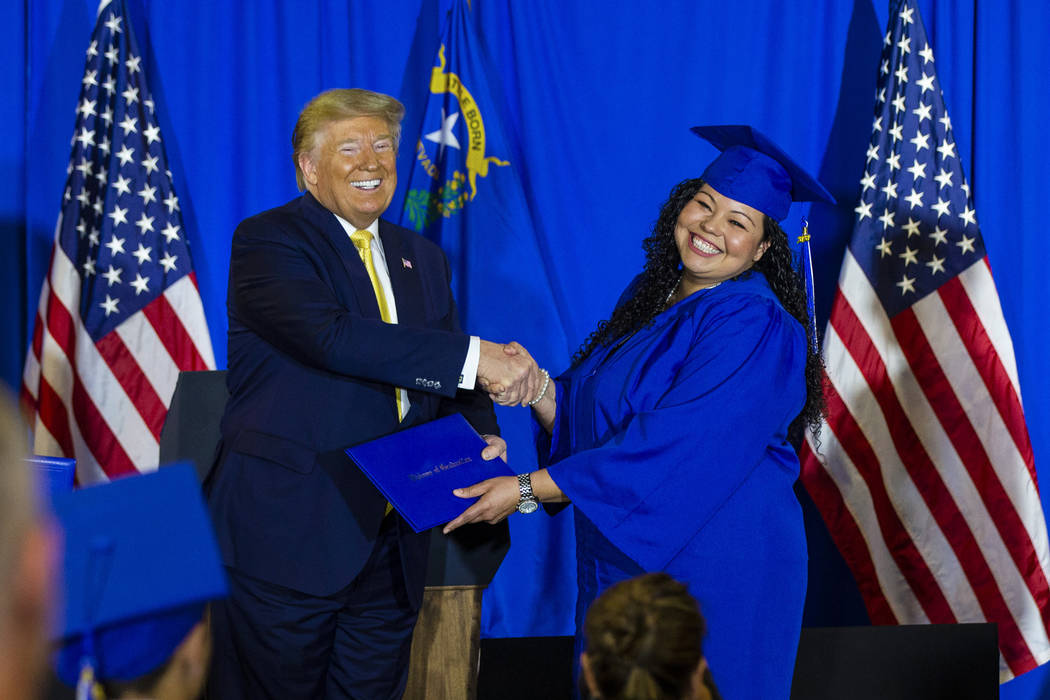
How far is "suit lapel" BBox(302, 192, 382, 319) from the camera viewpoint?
2.50m

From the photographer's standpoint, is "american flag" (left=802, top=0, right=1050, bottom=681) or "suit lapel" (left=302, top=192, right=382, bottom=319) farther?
"american flag" (left=802, top=0, right=1050, bottom=681)

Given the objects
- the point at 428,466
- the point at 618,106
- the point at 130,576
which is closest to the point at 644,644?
the point at 130,576

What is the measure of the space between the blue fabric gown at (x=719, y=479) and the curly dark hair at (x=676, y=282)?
0.18 metres

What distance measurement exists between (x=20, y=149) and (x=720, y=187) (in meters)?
2.42

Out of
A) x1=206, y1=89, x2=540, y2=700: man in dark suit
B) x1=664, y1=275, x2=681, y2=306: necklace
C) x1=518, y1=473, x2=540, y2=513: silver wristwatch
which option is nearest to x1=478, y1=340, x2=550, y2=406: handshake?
x1=206, y1=89, x2=540, y2=700: man in dark suit

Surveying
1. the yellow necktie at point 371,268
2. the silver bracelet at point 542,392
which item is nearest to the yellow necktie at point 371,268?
the yellow necktie at point 371,268

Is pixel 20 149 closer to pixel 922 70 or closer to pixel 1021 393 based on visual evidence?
pixel 922 70

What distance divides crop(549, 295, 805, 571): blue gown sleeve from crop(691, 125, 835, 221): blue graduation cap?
271mm

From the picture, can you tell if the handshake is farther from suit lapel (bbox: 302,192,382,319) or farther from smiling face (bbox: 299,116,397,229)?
smiling face (bbox: 299,116,397,229)

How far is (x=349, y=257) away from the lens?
8.25 ft

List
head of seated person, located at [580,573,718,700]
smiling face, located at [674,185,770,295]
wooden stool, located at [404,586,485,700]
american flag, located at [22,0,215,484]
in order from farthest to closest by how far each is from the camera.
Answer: american flag, located at [22,0,215,484], wooden stool, located at [404,586,485,700], smiling face, located at [674,185,770,295], head of seated person, located at [580,573,718,700]

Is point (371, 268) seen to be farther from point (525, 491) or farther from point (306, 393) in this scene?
point (525, 491)

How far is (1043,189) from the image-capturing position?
12.9 ft

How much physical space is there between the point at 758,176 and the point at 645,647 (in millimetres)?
1368
